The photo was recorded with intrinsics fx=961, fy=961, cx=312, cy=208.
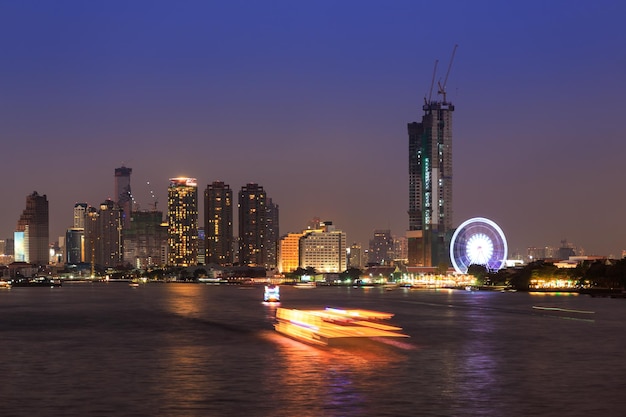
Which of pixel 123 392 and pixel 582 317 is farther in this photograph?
pixel 582 317

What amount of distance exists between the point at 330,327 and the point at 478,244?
141 m

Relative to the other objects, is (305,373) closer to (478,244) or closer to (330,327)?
(330,327)

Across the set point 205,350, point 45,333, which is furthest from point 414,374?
point 45,333

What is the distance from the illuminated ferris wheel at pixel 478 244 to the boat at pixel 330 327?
129m

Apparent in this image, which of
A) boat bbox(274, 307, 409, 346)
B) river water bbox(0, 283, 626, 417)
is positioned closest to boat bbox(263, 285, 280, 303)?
river water bbox(0, 283, 626, 417)

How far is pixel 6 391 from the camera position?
37.7 m

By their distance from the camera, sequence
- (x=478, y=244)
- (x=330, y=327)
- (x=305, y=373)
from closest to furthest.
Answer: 1. (x=305, y=373)
2. (x=330, y=327)
3. (x=478, y=244)

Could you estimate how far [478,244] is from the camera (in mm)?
197625

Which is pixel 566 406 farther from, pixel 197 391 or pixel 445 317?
pixel 445 317

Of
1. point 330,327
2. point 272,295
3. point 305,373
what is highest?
point 330,327

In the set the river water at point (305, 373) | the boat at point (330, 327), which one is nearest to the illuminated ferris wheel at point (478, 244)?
the river water at point (305, 373)

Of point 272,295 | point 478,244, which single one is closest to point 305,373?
point 272,295

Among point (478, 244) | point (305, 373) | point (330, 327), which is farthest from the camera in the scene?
point (478, 244)

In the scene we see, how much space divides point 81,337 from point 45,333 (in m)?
6.16
